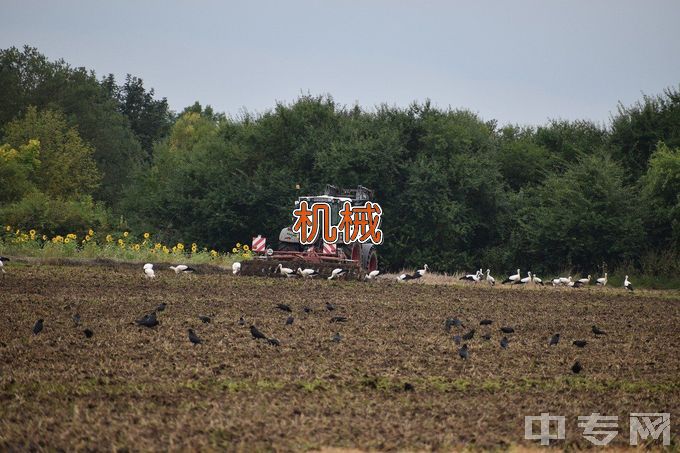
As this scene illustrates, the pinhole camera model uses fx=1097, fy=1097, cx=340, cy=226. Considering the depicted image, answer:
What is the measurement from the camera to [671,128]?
52.1 m

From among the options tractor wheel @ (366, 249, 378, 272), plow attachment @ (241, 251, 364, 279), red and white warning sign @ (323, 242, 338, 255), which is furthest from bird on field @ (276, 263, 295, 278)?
tractor wheel @ (366, 249, 378, 272)

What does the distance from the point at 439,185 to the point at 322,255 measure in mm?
12645

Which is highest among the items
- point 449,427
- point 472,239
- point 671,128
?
point 671,128

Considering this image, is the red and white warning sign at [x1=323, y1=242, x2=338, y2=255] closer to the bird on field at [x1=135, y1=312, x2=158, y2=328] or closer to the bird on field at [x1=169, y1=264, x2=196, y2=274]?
the bird on field at [x1=169, y1=264, x2=196, y2=274]

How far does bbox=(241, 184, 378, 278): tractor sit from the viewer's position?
37.9 m

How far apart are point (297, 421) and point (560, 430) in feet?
9.84

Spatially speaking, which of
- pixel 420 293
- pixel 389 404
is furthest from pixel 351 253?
pixel 389 404

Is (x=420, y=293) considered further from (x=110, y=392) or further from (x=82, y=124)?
(x=82, y=124)

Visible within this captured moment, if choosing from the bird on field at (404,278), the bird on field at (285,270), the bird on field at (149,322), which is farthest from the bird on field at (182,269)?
the bird on field at (149,322)

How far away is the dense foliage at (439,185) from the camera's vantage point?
47062 mm

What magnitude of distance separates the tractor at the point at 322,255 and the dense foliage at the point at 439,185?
686cm

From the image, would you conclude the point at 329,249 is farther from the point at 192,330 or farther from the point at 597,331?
the point at 192,330

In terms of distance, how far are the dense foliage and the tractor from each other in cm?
686

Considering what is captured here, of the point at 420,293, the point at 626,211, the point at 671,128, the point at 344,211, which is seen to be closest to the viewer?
the point at 420,293
